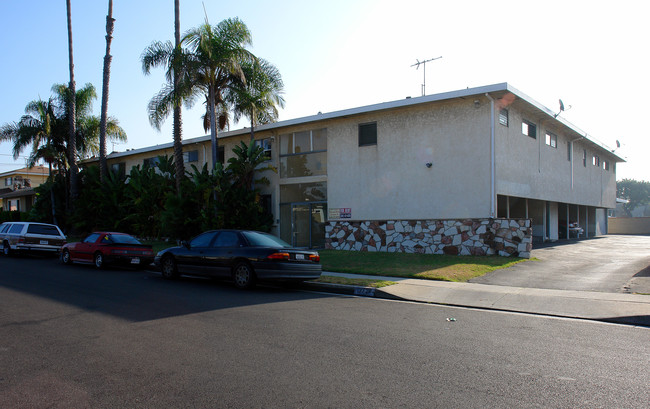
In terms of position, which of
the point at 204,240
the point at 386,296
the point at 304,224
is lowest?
the point at 386,296

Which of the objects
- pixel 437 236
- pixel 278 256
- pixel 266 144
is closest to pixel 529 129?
pixel 437 236

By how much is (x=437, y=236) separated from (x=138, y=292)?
36.0ft

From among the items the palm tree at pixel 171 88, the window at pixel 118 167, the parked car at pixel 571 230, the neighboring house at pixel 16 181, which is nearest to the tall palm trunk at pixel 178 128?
the palm tree at pixel 171 88

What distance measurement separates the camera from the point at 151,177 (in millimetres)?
25031

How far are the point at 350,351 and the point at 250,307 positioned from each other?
3351mm

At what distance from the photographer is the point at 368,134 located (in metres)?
19.9

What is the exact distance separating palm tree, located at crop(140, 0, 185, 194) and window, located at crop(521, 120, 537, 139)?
48.0 ft

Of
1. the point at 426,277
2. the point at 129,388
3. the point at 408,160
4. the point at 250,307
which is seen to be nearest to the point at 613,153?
the point at 408,160

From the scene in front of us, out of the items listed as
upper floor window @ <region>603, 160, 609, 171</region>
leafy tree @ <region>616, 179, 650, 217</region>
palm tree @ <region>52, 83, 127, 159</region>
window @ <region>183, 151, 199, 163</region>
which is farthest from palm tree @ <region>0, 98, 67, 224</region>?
leafy tree @ <region>616, 179, 650, 217</region>

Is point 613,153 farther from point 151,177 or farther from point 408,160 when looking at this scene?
point 151,177

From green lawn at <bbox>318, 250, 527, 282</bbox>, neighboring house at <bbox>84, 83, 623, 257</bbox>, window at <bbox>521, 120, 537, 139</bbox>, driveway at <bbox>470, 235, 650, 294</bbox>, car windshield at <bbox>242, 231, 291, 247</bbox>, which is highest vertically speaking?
window at <bbox>521, 120, 537, 139</bbox>

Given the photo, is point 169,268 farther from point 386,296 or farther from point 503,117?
point 503,117

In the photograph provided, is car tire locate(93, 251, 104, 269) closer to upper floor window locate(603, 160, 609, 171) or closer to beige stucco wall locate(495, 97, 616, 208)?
beige stucco wall locate(495, 97, 616, 208)

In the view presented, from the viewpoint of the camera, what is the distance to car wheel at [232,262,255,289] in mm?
10930
